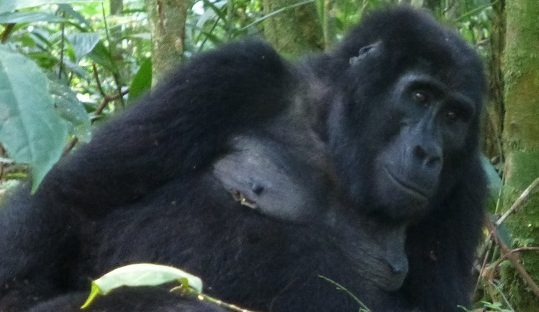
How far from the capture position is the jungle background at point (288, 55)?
7.48 ft

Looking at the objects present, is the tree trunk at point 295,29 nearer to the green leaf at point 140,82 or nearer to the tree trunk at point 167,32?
the green leaf at point 140,82

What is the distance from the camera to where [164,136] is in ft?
12.2

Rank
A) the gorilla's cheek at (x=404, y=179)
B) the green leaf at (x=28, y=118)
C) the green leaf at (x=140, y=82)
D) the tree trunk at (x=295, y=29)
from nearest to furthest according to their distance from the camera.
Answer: the green leaf at (x=28, y=118) < the gorilla's cheek at (x=404, y=179) < the green leaf at (x=140, y=82) < the tree trunk at (x=295, y=29)

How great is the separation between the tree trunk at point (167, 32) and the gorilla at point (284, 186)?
0.35 metres

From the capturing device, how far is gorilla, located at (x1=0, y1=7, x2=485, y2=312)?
143 inches

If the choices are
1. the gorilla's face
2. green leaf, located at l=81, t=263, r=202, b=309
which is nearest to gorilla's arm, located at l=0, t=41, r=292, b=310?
the gorilla's face

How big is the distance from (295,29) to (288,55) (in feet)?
0.59

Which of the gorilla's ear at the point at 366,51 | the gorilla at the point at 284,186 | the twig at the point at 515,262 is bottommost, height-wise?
the twig at the point at 515,262

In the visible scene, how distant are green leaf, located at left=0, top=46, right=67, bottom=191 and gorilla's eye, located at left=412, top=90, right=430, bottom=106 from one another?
1.85 m

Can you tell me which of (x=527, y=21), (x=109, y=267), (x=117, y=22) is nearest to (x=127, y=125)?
(x=109, y=267)

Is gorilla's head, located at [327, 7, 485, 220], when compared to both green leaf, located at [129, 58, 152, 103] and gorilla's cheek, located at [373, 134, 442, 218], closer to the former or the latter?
gorilla's cheek, located at [373, 134, 442, 218]

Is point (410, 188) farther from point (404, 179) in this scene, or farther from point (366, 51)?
point (366, 51)

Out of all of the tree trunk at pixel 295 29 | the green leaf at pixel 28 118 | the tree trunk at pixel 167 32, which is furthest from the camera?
the tree trunk at pixel 295 29

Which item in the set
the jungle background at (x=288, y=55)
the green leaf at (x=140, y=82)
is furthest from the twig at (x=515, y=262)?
the green leaf at (x=140, y=82)
